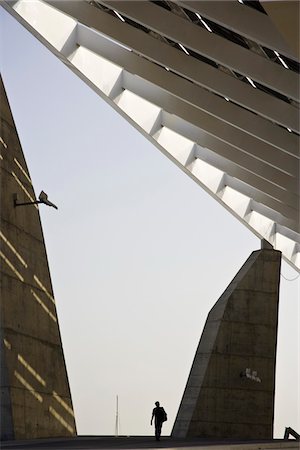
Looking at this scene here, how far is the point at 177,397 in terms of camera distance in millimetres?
46625

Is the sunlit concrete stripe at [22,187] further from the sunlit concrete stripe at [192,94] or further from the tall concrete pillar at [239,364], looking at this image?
the tall concrete pillar at [239,364]

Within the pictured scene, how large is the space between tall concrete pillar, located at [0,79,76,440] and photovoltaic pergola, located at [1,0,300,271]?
2.40 m

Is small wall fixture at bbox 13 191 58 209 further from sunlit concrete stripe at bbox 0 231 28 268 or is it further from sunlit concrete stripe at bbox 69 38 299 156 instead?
sunlit concrete stripe at bbox 69 38 299 156

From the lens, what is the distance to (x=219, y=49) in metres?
18.6

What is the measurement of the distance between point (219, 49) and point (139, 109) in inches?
310

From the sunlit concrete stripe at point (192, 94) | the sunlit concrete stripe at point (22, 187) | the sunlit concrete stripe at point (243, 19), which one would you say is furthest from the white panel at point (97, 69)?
the sunlit concrete stripe at point (243, 19)

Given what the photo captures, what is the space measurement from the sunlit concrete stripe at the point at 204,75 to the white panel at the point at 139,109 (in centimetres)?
479

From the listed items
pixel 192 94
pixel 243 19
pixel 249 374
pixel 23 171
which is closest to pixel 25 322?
pixel 23 171

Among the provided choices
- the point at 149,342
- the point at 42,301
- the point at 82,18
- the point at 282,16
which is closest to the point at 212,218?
the point at 149,342

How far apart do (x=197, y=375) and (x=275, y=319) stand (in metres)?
2.86

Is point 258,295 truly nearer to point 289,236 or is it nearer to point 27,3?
point 289,236

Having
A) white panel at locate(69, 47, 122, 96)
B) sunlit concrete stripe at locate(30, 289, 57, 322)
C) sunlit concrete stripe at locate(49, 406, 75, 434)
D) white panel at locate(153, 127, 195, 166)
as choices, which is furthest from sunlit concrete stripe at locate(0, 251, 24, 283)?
white panel at locate(153, 127, 195, 166)

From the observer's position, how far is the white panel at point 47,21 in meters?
21.9

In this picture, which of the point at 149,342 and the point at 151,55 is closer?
the point at 151,55
